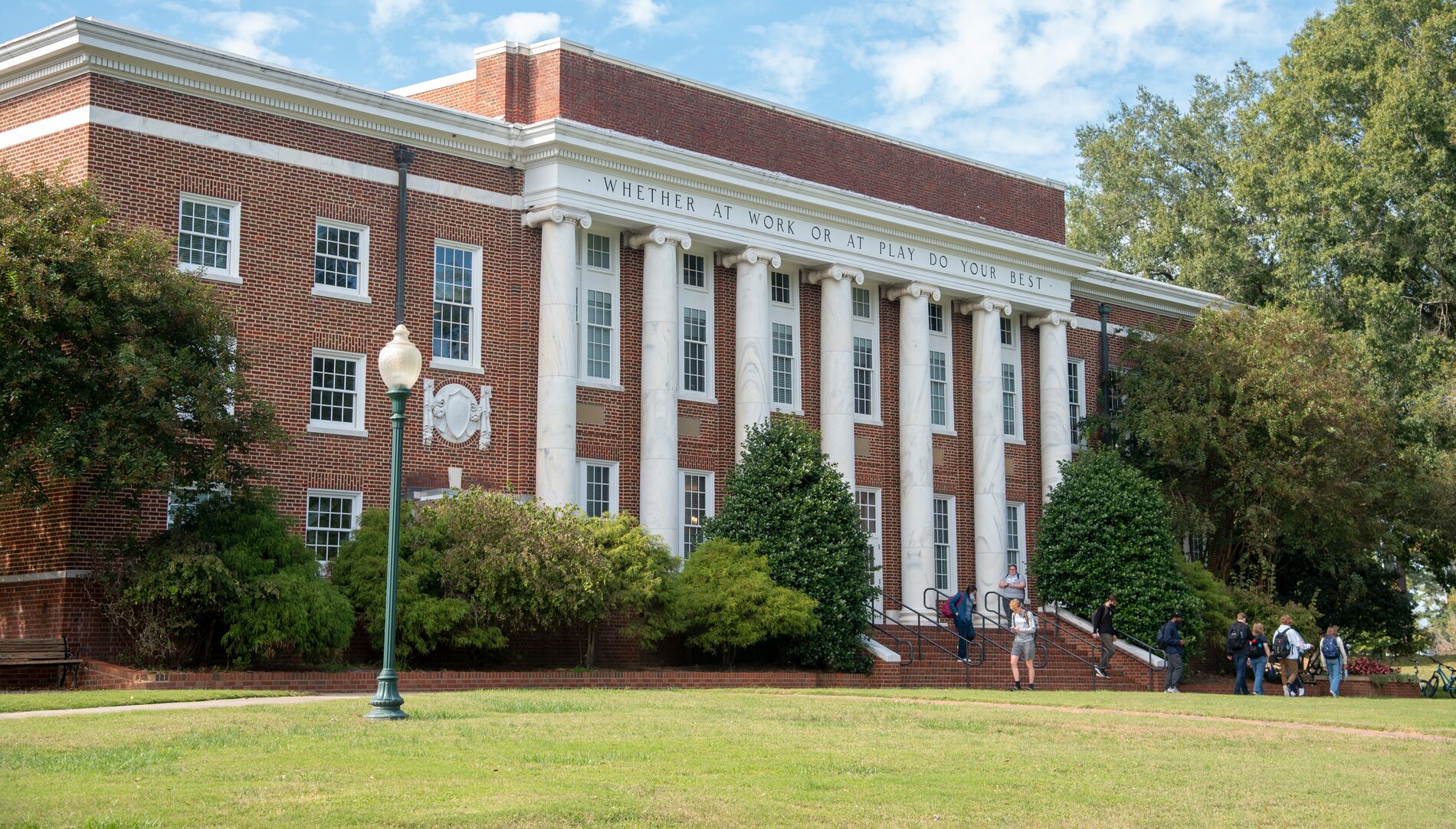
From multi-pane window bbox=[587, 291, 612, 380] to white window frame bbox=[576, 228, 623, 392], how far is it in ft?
0.21

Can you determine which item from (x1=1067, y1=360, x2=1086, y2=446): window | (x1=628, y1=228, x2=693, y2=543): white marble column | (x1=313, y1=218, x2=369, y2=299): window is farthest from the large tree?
(x1=1067, y1=360, x2=1086, y2=446): window

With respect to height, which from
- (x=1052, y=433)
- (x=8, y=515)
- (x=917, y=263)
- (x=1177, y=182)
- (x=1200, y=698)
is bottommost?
(x=1200, y=698)

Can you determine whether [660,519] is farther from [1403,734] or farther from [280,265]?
[1403,734]

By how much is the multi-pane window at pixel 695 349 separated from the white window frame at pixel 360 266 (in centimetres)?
761

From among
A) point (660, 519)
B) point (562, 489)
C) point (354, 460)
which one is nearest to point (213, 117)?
point (354, 460)

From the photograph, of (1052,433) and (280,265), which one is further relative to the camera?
(1052,433)

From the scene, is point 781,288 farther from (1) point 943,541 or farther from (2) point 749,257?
(1) point 943,541

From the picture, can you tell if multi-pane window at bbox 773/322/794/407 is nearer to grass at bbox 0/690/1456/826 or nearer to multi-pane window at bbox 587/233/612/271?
multi-pane window at bbox 587/233/612/271

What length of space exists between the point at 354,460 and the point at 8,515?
5578 mm

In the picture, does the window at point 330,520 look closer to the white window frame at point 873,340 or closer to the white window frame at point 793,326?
the white window frame at point 793,326

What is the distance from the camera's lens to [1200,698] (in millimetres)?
26906

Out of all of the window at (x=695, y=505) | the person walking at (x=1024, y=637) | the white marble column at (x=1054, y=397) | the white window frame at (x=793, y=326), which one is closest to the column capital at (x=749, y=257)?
the white window frame at (x=793, y=326)

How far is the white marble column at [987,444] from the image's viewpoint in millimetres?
39219

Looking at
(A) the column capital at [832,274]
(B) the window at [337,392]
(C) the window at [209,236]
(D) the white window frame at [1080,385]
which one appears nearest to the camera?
(C) the window at [209,236]
